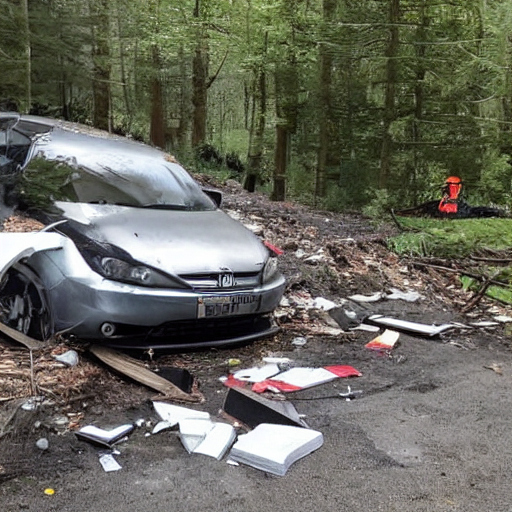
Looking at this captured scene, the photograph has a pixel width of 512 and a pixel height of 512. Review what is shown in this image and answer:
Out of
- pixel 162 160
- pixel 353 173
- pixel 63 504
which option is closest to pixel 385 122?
pixel 353 173

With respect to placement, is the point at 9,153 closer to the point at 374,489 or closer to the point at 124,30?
the point at 374,489

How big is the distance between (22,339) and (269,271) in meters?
2.07

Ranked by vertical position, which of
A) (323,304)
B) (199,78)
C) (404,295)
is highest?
(199,78)

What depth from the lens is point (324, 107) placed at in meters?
14.7

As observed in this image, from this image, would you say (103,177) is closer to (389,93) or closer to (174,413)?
(174,413)

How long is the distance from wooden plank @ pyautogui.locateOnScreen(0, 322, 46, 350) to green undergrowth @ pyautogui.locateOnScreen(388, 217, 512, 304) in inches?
212

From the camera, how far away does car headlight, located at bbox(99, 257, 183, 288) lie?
4.12m

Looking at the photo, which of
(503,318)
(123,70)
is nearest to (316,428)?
(503,318)

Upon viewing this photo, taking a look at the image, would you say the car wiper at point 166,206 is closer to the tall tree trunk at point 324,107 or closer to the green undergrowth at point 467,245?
the green undergrowth at point 467,245

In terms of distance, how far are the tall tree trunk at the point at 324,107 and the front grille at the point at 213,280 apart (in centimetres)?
1050

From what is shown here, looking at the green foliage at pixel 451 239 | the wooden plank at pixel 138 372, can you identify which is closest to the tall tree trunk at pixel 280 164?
the green foliage at pixel 451 239

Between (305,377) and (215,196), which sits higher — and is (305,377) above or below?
below

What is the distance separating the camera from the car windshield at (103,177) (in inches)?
197

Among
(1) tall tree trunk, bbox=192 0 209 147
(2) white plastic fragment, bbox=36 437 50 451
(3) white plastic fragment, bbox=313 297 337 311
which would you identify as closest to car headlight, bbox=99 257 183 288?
(2) white plastic fragment, bbox=36 437 50 451
